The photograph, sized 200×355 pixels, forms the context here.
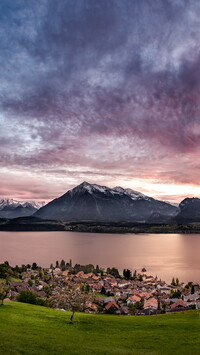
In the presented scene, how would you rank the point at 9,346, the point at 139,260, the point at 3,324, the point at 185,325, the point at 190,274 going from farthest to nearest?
the point at 139,260, the point at 190,274, the point at 185,325, the point at 3,324, the point at 9,346

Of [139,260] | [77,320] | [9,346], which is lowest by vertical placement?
[139,260]

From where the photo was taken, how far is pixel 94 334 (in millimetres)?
19953

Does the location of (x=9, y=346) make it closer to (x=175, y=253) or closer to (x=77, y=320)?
(x=77, y=320)

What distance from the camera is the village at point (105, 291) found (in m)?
41.3

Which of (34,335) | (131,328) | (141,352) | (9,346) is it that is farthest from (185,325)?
(9,346)

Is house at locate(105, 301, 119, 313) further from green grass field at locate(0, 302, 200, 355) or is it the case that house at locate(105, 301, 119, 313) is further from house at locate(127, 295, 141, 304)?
Result: green grass field at locate(0, 302, 200, 355)

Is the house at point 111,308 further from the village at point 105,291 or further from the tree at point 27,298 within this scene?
the tree at point 27,298

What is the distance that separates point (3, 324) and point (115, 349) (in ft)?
26.7

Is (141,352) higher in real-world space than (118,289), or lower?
higher

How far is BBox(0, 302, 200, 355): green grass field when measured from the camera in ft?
50.9

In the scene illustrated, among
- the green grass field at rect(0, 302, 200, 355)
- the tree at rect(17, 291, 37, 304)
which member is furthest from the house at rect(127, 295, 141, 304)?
the green grass field at rect(0, 302, 200, 355)

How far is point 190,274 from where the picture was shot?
Answer: 289 ft

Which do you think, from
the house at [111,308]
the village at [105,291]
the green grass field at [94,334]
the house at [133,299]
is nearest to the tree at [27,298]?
the village at [105,291]

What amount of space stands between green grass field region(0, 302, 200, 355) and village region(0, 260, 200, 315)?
260cm
